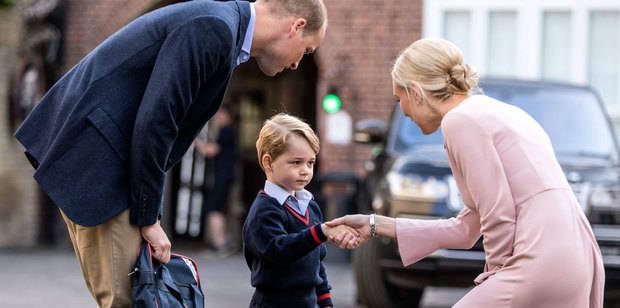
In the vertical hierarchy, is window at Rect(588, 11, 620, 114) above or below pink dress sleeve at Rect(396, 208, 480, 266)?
below

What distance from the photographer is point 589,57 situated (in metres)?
12.0

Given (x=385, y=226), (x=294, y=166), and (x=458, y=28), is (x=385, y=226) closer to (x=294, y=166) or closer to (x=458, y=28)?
(x=294, y=166)

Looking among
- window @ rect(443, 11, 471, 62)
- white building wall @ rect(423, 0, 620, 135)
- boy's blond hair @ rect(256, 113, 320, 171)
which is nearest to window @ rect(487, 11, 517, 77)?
white building wall @ rect(423, 0, 620, 135)

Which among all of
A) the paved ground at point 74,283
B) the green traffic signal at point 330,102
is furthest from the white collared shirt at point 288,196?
the green traffic signal at point 330,102

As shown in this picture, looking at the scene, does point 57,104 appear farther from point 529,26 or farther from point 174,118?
point 529,26

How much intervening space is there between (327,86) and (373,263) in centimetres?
568

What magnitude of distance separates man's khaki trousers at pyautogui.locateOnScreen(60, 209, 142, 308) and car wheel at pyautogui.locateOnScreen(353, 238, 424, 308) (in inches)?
134

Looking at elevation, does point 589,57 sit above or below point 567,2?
below

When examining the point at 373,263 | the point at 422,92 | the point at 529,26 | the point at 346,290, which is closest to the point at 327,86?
the point at 529,26

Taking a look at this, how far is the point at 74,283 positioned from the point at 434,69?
6.03 m

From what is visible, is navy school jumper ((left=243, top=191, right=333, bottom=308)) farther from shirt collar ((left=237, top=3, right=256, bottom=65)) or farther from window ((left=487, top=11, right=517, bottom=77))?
window ((left=487, top=11, right=517, bottom=77))

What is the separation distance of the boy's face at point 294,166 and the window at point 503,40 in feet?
29.9

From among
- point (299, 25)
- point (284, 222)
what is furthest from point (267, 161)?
point (299, 25)

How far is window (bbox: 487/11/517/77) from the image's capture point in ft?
39.7
